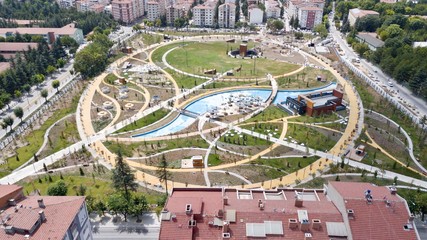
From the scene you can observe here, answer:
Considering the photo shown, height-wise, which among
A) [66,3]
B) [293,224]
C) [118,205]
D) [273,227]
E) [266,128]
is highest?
[66,3]

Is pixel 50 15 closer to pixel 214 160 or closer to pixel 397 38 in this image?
pixel 214 160

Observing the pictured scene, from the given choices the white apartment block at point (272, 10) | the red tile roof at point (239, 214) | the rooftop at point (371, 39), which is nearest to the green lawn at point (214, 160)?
the red tile roof at point (239, 214)

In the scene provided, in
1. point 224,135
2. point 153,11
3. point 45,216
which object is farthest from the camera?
point 153,11

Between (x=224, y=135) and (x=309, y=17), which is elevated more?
(x=309, y=17)

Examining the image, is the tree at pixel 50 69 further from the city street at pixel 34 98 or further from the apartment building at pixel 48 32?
the apartment building at pixel 48 32

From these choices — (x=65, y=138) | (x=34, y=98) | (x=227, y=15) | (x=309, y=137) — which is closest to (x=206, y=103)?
(x=309, y=137)

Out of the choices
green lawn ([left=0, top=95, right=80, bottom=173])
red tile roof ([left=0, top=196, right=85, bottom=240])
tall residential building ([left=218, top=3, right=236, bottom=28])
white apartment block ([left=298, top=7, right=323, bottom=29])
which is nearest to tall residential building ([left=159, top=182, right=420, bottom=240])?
red tile roof ([left=0, top=196, right=85, bottom=240])

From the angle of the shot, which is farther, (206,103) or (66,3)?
(66,3)
